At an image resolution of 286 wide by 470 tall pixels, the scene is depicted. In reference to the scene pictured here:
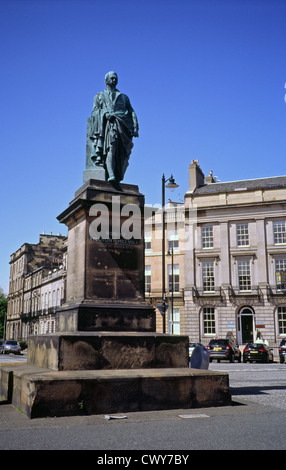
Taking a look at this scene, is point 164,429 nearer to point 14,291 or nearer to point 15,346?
point 15,346

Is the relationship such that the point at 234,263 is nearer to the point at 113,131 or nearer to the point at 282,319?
the point at 282,319

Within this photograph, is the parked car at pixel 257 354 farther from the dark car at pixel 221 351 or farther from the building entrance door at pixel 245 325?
the building entrance door at pixel 245 325

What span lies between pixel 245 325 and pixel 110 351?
129ft

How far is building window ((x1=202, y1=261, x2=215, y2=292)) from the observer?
45.9 metres

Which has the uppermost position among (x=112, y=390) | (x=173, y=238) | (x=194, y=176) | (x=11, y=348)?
(x=194, y=176)

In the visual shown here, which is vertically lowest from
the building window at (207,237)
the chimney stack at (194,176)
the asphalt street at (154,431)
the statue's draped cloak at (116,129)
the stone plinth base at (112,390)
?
the asphalt street at (154,431)

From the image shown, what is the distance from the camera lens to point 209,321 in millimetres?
45531

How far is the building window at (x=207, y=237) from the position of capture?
4684 cm

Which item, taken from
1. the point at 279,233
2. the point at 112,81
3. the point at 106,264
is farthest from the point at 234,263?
the point at 106,264

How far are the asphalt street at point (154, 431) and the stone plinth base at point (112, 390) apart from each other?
0.17 metres

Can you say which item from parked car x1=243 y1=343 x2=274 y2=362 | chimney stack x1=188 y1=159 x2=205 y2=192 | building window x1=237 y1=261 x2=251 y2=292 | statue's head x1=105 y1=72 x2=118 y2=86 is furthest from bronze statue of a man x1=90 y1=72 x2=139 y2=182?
chimney stack x1=188 y1=159 x2=205 y2=192

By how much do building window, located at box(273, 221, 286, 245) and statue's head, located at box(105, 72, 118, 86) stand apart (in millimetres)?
37648

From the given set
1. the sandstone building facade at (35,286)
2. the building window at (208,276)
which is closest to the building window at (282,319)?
the building window at (208,276)

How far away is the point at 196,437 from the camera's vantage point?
16.0ft
